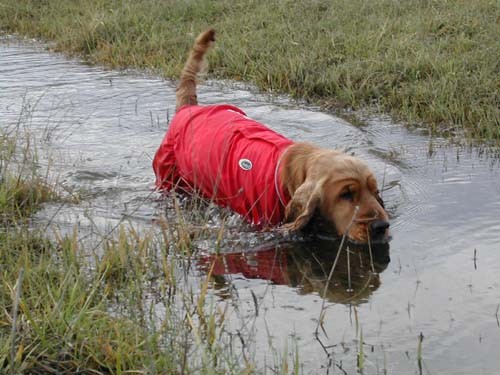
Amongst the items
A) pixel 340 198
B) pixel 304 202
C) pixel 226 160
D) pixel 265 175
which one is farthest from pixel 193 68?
pixel 340 198

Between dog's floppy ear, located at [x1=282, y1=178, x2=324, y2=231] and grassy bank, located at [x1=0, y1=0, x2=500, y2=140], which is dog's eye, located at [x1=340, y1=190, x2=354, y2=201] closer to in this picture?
dog's floppy ear, located at [x1=282, y1=178, x2=324, y2=231]

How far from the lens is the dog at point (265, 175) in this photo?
Result: 4973 millimetres

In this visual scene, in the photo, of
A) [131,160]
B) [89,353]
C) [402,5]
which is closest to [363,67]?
[402,5]

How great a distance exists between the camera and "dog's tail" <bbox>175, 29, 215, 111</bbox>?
6355mm

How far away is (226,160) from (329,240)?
808mm

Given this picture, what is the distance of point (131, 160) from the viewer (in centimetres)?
682

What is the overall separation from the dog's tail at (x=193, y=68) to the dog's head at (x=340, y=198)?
62.0 inches

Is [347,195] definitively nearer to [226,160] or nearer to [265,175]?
[265,175]

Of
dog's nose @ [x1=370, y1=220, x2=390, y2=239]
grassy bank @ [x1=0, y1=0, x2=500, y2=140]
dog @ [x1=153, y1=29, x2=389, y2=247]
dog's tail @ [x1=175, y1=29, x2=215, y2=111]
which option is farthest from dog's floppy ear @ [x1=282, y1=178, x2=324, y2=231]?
grassy bank @ [x1=0, y1=0, x2=500, y2=140]

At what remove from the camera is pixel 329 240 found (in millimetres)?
5203

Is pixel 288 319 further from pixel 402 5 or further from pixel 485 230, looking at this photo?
pixel 402 5

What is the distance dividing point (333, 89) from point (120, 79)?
2391mm

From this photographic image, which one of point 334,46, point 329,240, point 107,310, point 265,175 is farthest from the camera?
point 334,46

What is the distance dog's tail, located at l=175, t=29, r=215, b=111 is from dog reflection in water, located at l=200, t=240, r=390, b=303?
176 centimetres
